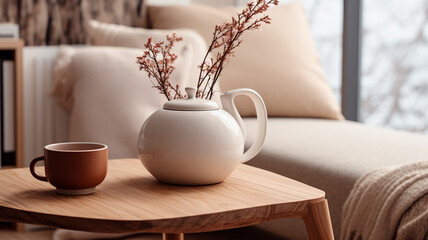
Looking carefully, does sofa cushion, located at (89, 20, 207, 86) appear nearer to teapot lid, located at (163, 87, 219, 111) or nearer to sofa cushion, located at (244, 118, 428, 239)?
sofa cushion, located at (244, 118, 428, 239)

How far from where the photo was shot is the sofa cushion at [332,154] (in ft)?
6.71

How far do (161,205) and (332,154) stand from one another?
1.11 meters

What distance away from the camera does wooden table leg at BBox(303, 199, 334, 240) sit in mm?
1251

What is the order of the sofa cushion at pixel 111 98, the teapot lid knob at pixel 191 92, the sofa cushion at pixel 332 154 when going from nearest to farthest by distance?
the teapot lid knob at pixel 191 92
the sofa cushion at pixel 332 154
the sofa cushion at pixel 111 98

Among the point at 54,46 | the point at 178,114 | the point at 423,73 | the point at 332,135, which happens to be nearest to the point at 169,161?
the point at 178,114

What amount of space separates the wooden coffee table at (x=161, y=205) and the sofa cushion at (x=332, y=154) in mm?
678

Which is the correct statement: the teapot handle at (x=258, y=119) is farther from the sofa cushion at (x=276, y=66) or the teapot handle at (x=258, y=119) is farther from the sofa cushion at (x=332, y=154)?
the sofa cushion at (x=276, y=66)

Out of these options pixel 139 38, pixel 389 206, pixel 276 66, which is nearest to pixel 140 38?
pixel 139 38

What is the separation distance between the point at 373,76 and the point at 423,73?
358 millimetres

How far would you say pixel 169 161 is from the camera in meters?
1.29

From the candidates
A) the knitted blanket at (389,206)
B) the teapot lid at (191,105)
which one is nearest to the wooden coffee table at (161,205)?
the teapot lid at (191,105)

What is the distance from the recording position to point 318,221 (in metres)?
1.27

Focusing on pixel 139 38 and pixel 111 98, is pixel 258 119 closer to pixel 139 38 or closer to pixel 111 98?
pixel 111 98

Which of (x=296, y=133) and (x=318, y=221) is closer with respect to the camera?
(x=318, y=221)
